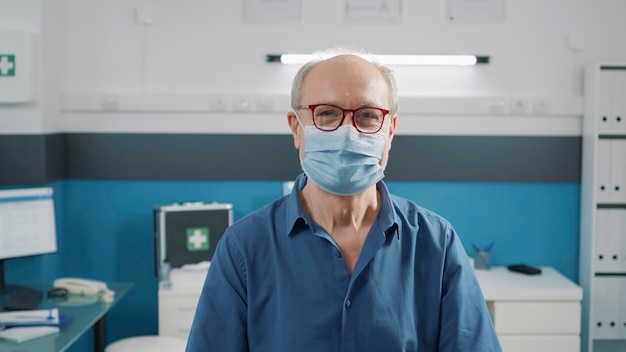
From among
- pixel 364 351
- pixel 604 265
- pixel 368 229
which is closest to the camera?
pixel 364 351

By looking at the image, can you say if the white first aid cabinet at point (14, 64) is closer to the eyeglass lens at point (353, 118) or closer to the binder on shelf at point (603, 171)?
the eyeglass lens at point (353, 118)

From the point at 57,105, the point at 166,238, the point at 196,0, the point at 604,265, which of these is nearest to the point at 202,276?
the point at 166,238

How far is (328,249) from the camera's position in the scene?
1574 millimetres

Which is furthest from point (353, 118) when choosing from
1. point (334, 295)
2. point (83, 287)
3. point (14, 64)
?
point (14, 64)

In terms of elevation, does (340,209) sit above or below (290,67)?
below

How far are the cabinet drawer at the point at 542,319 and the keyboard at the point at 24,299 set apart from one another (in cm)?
A: 195

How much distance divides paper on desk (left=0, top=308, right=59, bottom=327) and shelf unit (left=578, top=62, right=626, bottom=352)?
7.98 feet

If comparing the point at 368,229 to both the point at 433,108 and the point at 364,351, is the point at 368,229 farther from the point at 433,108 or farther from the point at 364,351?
the point at 433,108

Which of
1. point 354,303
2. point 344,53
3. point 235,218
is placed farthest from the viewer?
point 235,218

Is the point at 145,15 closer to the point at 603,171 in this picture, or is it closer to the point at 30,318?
the point at 30,318

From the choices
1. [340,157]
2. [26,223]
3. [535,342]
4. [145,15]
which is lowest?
[535,342]

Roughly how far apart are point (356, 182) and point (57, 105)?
8.92 feet

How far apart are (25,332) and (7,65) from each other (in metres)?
1.35

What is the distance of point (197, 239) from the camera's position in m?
3.87
